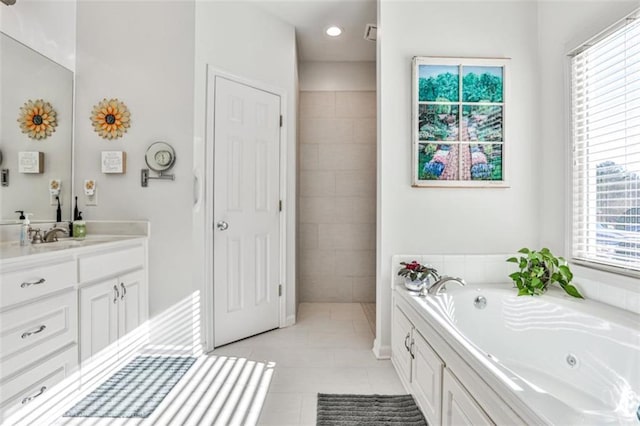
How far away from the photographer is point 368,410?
1.74 metres

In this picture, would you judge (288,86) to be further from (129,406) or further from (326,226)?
(129,406)

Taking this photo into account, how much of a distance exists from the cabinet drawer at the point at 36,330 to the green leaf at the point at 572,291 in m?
2.74

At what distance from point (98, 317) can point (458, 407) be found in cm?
190

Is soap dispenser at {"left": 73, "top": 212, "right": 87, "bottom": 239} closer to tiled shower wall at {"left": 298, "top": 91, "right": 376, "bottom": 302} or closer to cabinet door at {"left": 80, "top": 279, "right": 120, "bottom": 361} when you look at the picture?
cabinet door at {"left": 80, "top": 279, "right": 120, "bottom": 361}

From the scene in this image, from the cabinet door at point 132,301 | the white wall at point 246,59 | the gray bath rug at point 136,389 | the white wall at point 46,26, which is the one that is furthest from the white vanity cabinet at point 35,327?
the white wall at point 46,26

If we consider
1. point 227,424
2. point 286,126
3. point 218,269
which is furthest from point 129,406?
point 286,126

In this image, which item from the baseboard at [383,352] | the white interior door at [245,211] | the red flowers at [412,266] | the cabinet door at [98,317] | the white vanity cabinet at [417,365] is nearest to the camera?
the white vanity cabinet at [417,365]

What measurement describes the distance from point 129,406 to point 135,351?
589 mm

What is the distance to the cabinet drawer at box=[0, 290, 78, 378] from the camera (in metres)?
1.39

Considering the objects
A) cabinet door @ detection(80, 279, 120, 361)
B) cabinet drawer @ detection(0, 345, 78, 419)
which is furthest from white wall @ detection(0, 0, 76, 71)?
cabinet drawer @ detection(0, 345, 78, 419)

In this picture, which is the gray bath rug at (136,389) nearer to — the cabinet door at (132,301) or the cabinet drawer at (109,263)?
the cabinet door at (132,301)

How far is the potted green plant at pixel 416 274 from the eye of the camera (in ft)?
6.97

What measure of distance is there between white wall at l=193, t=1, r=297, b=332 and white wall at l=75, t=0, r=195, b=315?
0.07m

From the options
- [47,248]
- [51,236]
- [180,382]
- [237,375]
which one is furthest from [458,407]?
[51,236]
